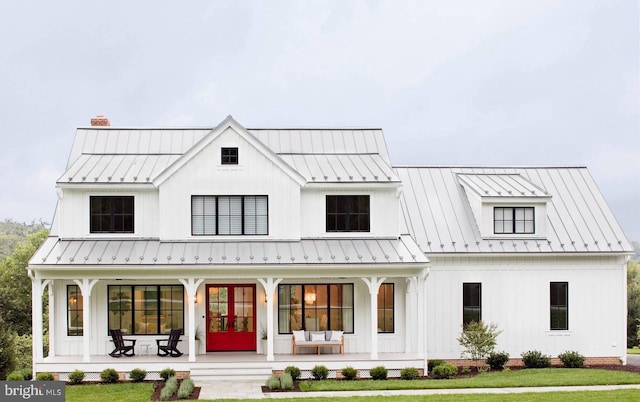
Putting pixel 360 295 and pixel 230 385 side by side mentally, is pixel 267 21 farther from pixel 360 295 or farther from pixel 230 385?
pixel 230 385

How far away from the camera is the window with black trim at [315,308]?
68.3 feet

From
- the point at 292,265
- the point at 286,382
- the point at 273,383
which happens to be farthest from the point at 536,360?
the point at 273,383

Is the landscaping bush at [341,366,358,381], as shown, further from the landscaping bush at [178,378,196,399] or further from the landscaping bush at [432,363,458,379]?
the landscaping bush at [178,378,196,399]

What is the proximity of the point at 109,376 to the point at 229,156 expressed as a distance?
24.7ft

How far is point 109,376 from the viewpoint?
1823cm

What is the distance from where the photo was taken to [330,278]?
2094 centimetres

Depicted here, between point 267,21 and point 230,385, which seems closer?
point 230,385

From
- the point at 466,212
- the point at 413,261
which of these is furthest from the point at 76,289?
the point at 466,212

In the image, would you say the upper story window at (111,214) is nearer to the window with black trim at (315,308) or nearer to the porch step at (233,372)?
the porch step at (233,372)

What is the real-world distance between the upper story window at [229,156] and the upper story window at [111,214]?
324 centimetres

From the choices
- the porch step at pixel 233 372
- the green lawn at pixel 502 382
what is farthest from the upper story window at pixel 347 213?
the green lawn at pixel 502 382

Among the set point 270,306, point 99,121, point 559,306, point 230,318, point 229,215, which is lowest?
point 230,318

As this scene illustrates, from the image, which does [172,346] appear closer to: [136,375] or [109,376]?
[136,375]

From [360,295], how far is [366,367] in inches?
105
